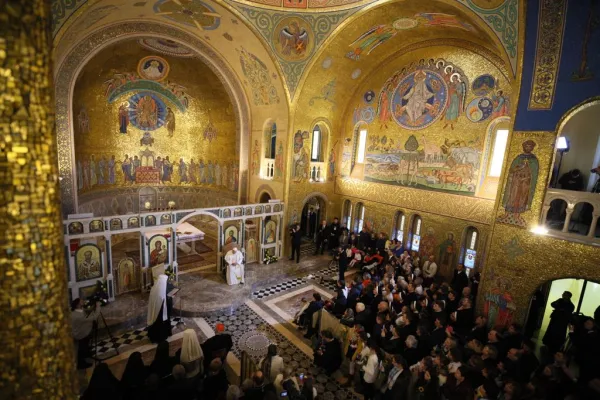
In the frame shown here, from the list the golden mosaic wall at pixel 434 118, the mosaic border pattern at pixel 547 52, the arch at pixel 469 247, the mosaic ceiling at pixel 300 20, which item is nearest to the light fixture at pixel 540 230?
the mosaic border pattern at pixel 547 52

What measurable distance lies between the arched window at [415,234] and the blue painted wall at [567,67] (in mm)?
6226

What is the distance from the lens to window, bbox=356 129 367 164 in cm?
1579

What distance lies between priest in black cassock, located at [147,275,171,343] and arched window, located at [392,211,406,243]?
32.5 ft

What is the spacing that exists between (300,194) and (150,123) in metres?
9.42

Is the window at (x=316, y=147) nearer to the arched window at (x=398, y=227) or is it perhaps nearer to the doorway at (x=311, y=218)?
the doorway at (x=311, y=218)

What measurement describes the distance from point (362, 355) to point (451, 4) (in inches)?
375

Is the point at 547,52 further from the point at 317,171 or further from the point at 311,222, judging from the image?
the point at 311,222

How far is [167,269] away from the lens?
10898mm

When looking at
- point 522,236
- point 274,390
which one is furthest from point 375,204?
point 274,390

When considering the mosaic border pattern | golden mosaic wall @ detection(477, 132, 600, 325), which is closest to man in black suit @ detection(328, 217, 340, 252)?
golden mosaic wall @ detection(477, 132, 600, 325)

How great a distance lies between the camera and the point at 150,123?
1766 centimetres

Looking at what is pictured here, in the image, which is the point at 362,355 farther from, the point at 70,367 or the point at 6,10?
the point at 6,10

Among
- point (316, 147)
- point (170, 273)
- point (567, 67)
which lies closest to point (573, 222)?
point (567, 67)

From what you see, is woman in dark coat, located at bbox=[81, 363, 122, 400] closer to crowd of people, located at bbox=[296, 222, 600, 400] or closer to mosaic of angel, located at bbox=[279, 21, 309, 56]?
crowd of people, located at bbox=[296, 222, 600, 400]
